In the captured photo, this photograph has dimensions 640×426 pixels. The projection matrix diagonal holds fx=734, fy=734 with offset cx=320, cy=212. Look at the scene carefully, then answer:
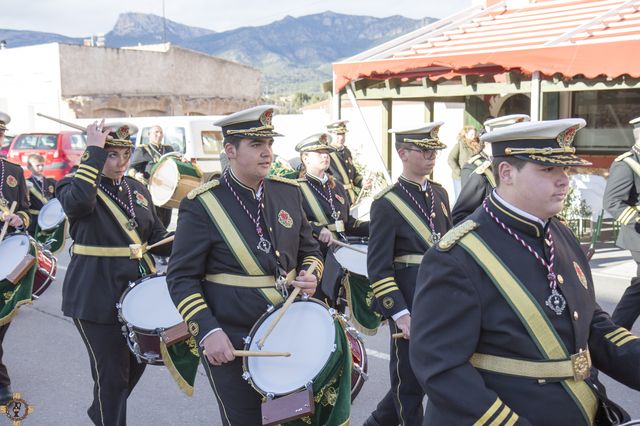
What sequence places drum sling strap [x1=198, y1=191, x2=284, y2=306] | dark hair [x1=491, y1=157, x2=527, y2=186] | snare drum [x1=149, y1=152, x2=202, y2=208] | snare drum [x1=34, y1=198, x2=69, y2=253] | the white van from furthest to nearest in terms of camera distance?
the white van → snare drum [x1=149, y1=152, x2=202, y2=208] → snare drum [x1=34, y1=198, x2=69, y2=253] → drum sling strap [x1=198, y1=191, x2=284, y2=306] → dark hair [x1=491, y1=157, x2=527, y2=186]

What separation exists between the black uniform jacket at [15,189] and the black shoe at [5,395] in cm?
122

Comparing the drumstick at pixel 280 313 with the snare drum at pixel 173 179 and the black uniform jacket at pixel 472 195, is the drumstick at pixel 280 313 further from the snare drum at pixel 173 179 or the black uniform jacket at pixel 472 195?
the snare drum at pixel 173 179

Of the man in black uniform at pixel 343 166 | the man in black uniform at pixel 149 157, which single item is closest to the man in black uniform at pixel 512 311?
the man in black uniform at pixel 343 166

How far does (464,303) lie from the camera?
2.22 meters

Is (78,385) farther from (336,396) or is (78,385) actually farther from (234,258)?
(336,396)

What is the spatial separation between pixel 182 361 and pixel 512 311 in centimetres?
221

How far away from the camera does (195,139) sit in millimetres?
16750

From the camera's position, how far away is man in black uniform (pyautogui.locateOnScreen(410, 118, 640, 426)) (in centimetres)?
222

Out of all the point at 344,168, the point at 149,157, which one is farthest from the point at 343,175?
the point at 149,157

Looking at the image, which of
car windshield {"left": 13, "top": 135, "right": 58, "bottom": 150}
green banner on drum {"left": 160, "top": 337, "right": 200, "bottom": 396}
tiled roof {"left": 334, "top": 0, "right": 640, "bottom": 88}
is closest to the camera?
green banner on drum {"left": 160, "top": 337, "right": 200, "bottom": 396}

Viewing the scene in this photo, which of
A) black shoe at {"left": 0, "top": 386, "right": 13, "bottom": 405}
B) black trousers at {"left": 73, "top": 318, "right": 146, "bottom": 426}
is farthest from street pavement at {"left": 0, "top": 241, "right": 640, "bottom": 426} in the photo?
black trousers at {"left": 73, "top": 318, "right": 146, "bottom": 426}

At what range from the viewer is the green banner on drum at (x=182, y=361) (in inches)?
153

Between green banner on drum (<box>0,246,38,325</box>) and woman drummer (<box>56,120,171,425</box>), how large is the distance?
906 millimetres

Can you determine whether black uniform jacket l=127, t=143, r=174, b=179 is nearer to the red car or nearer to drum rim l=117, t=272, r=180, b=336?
drum rim l=117, t=272, r=180, b=336
